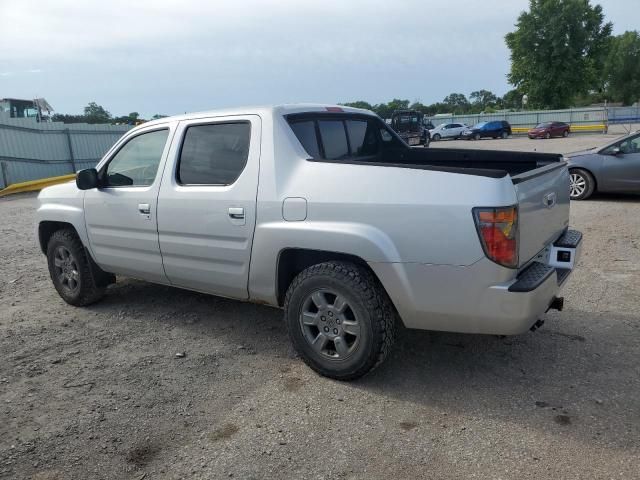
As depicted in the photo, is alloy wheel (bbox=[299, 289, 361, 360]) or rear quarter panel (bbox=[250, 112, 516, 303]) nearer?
rear quarter panel (bbox=[250, 112, 516, 303])

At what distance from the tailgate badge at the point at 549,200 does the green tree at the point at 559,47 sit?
61542 mm

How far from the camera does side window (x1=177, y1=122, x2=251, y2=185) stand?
3951mm

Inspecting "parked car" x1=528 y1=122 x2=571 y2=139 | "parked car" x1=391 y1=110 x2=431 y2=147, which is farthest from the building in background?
"parked car" x1=528 y1=122 x2=571 y2=139

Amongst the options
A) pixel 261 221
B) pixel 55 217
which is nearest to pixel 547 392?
pixel 261 221

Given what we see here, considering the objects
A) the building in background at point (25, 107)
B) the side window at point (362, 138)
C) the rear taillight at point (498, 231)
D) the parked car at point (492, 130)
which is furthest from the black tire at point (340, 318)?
the parked car at point (492, 130)

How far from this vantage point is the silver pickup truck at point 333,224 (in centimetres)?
303

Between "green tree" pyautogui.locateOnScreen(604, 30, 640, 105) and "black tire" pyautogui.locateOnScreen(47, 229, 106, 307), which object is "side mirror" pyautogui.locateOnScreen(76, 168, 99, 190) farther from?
"green tree" pyautogui.locateOnScreen(604, 30, 640, 105)

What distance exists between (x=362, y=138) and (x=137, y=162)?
1.97 metres

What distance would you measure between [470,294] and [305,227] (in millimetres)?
1104

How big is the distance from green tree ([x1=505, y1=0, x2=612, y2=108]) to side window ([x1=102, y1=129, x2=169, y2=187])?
61.8 m

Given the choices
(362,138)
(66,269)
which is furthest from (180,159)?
(66,269)

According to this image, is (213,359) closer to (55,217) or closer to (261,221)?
(261,221)

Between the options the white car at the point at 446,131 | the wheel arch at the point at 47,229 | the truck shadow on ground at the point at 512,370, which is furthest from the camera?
the white car at the point at 446,131

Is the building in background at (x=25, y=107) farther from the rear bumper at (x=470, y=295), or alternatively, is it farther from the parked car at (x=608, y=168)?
the rear bumper at (x=470, y=295)
